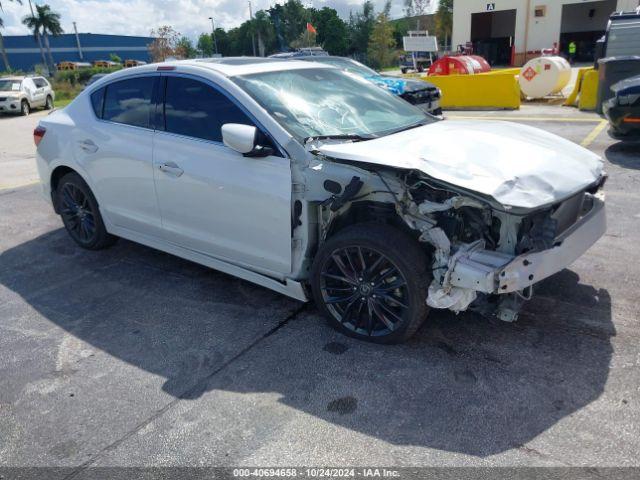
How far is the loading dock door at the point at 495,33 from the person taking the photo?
42844 mm

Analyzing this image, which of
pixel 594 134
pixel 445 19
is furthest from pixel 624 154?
pixel 445 19

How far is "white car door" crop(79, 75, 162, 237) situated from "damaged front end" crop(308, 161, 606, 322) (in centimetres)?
175

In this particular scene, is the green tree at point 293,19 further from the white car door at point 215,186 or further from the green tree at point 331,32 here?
the white car door at point 215,186

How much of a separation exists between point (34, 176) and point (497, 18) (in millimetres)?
44055

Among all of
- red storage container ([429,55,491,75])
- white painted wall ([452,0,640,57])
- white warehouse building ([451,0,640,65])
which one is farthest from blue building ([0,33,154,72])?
red storage container ([429,55,491,75])

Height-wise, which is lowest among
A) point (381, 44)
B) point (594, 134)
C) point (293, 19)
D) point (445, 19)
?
point (594, 134)

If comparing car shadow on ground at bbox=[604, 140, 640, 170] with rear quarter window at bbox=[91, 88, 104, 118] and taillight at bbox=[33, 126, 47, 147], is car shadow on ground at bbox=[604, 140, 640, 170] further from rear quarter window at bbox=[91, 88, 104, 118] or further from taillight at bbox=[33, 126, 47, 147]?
taillight at bbox=[33, 126, 47, 147]

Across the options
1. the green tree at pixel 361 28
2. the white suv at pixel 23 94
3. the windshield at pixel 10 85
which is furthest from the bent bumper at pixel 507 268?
the green tree at pixel 361 28

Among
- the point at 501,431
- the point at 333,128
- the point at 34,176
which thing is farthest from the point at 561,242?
the point at 34,176

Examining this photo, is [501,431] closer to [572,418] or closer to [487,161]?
[572,418]

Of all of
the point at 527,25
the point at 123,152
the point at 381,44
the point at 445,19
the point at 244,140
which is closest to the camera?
the point at 244,140

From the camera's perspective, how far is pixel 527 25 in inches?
1500

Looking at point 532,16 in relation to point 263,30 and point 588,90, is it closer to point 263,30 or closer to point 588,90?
point 588,90

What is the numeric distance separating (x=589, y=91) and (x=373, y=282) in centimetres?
1199
